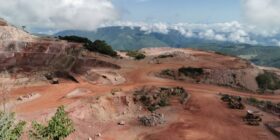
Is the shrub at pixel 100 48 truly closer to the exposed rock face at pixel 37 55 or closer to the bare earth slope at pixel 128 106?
the exposed rock face at pixel 37 55

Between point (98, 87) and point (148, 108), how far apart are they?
35.1 feet

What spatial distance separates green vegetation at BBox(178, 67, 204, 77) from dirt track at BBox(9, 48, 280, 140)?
4.78 m

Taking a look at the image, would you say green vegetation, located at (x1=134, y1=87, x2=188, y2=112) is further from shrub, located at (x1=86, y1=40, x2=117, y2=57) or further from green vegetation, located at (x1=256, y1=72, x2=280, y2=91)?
shrub, located at (x1=86, y1=40, x2=117, y2=57)

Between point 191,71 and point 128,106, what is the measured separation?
20.8 metres

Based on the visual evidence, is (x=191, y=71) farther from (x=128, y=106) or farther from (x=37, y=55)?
(x=37, y=55)

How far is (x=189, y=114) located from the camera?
2095 inches

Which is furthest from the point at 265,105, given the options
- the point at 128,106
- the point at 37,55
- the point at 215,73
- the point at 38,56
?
the point at 37,55

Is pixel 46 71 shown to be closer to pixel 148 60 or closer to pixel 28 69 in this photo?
pixel 28 69

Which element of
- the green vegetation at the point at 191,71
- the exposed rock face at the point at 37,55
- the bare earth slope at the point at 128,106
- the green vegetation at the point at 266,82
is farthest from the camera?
the green vegetation at the point at 266,82

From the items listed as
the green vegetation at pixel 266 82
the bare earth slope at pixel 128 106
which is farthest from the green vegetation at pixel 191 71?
the green vegetation at pixel 266 82

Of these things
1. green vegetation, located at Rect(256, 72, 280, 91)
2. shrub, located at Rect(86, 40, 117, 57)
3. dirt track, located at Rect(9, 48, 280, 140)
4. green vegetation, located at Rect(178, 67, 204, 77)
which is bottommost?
dirt track, located at Rect(9, 48, 280, 140)

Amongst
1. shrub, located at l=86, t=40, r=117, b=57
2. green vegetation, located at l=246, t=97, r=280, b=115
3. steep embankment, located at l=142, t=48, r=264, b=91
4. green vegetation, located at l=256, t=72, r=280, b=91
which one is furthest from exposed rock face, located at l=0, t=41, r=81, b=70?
green vegetation, located at l=256, t=72, r=280, b=91

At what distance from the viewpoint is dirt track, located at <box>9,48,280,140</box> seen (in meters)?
47.8

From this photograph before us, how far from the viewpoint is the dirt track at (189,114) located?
4775cm
